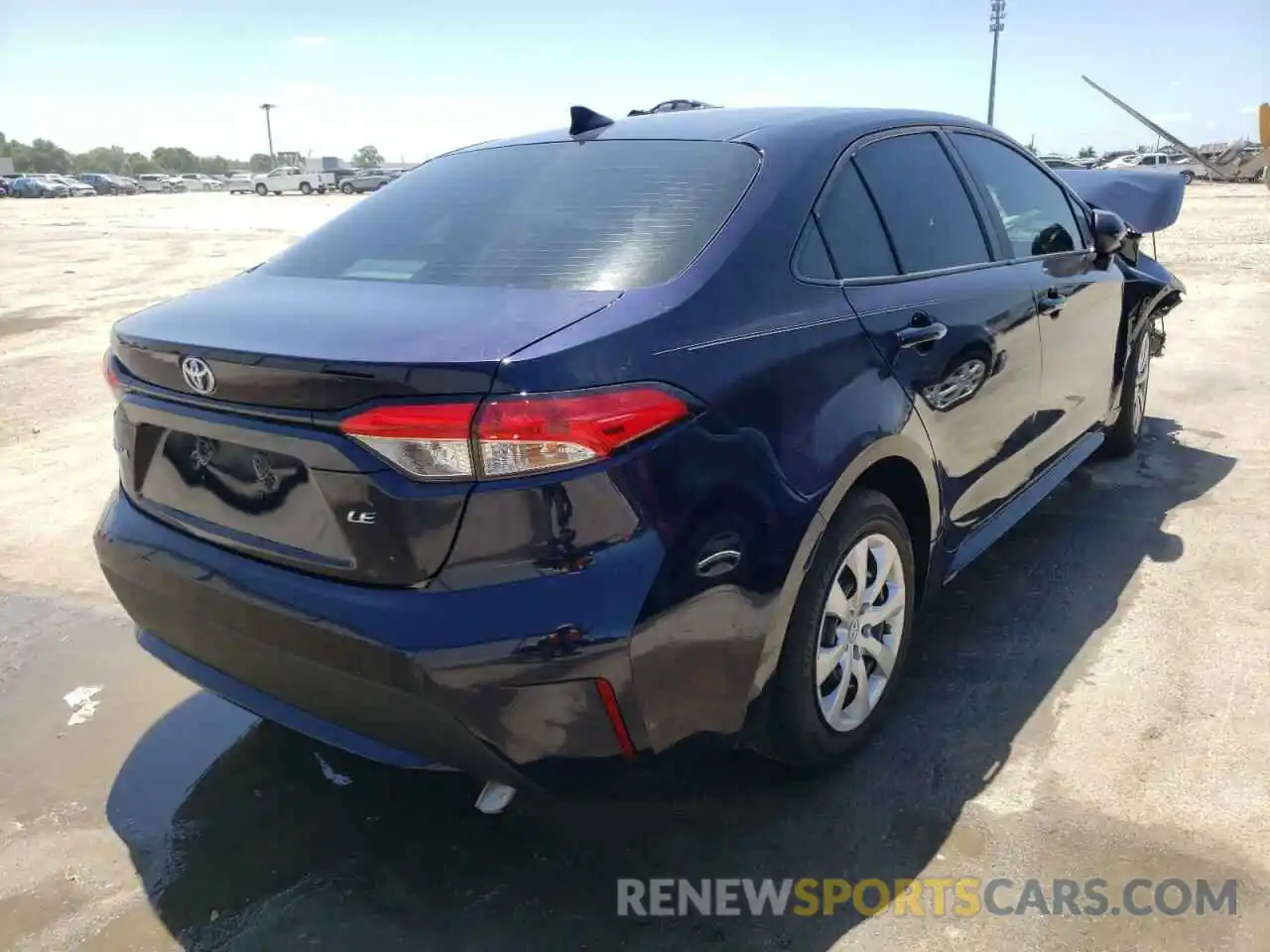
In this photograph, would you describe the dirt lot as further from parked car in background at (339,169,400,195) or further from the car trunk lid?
parked car in background at (339,169,400,195)

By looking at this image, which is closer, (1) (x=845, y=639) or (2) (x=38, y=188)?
(1) (x=845, y=639)

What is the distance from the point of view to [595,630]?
187 centimetres

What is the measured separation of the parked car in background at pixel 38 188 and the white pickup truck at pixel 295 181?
13.0 m

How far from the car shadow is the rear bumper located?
0.24 metres

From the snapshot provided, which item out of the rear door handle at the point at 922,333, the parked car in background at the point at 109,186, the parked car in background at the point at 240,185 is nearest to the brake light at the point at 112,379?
the rear door handle at the point at 922,333

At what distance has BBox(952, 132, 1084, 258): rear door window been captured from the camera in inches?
137

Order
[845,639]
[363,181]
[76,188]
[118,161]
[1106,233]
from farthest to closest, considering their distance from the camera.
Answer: [118,161] → [76,188] → [363,181] → [1106,233] → [845,639]

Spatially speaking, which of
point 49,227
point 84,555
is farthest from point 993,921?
point 49,227

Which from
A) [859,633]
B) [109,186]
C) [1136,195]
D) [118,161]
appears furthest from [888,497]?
[118,161]

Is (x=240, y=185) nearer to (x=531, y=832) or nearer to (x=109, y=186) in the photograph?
(x=109, y=186)

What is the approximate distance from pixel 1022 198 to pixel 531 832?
293cm

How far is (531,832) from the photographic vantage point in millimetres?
2490

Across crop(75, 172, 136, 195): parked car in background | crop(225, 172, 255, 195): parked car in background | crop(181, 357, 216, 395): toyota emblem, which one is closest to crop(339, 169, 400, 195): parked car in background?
crop(225, 172, 255, 195): parked car in background

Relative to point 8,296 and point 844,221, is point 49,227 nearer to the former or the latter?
point 8,296
